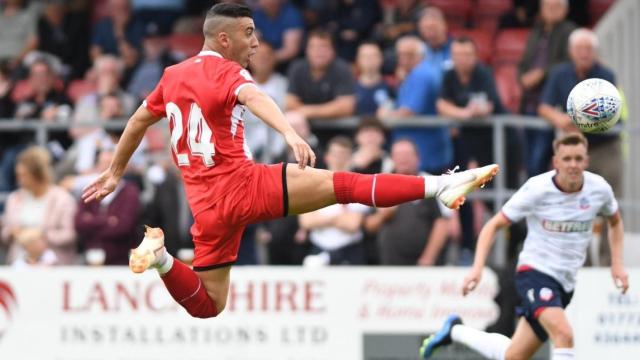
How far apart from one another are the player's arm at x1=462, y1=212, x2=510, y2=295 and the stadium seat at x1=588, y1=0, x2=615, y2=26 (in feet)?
22.3

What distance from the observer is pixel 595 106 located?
32.9 feet

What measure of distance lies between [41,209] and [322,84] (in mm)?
3107

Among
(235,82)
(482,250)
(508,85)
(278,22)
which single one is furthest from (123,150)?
(508,85)

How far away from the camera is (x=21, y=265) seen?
48.0 ft

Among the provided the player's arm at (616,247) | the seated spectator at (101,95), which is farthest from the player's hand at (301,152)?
the seated spectator at (101,95)

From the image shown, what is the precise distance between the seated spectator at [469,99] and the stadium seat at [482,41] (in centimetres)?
266

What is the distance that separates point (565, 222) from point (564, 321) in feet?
2.66

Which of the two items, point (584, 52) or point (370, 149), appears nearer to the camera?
point (584, 52)

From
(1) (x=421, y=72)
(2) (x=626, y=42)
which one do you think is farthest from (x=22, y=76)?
(2) (x=626, y=42)

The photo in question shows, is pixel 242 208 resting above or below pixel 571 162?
below

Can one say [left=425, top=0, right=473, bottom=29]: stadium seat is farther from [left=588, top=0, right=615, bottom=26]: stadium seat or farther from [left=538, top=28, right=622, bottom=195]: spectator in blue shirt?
[left=538, top=28, right=622, bottom=195]: spectator in blue shirt

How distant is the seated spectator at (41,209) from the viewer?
14.4 meters

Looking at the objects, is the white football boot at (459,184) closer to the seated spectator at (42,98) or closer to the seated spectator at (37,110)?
the seated spectator at (37,110)

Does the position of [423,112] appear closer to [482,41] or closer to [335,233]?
[335,233]
